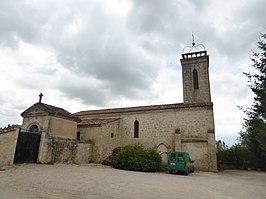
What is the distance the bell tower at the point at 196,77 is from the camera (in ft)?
76.7

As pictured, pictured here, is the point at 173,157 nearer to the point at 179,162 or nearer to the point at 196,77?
the point at 179,162

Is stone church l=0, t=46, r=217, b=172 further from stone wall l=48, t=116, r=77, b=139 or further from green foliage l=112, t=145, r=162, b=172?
green foliage l=112, t=145, r=162, b=172

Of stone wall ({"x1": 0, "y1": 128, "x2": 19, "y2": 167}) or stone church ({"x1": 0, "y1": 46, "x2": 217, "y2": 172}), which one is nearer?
stone wall ({"x1": 0, "y1": 128, "x2": 19, "y2": 167})

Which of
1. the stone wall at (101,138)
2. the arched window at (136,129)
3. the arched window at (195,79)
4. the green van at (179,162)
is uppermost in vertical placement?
the arched window at (195,79)

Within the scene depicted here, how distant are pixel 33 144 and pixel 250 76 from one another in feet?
53.3

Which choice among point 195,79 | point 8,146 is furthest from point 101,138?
point 195,79

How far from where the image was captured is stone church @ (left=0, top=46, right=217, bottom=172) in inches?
610

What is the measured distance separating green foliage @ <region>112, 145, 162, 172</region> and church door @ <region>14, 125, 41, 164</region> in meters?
6.46

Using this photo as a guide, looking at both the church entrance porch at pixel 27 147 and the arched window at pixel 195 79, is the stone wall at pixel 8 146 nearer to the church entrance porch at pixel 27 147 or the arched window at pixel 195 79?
the church entrance porch at pixel 27 147

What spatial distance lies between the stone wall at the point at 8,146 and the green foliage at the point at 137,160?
7.95 m

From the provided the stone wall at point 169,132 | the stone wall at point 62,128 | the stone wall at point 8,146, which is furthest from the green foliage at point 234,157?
the stone wall at point 8,146

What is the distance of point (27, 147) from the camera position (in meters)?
13.7

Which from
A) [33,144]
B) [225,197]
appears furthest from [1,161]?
[225,197]

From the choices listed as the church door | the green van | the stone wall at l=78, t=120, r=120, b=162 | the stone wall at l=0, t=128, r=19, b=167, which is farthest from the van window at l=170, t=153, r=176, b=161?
the stone wall at l=0, t=128, r=19, b=167
